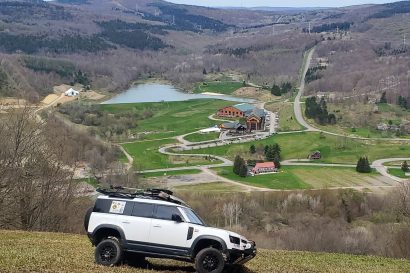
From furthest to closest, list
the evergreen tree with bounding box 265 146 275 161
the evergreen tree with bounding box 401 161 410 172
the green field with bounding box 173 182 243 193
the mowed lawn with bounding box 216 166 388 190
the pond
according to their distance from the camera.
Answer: the pond
the evergreen tree with bounding box 265 146 275 161
the evergreen tree with bounding box 401 161 410 172
the mowed lawn with bounding box 216 166 388 190
the green field with bounding box 173 182 243 193

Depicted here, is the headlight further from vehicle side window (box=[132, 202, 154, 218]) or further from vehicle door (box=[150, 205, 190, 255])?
vehicle side window (box=[132, 202, 154, 218])

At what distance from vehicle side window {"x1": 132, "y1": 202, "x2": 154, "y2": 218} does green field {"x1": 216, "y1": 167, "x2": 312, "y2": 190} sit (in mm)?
43262

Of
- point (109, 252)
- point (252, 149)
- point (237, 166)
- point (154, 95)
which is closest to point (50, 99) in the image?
point (154, 95)

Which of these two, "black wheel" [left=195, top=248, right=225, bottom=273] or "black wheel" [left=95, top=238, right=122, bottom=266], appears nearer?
"black wheel" [left=195, top=248, right=225, bottom=273]

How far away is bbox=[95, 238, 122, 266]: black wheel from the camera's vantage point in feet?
38.0

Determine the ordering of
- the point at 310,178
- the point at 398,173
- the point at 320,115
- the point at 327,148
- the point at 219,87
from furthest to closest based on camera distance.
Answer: the point at 219,87
the point at 320,115
the point at 327,148
the point at 398,173
the point at 310,178

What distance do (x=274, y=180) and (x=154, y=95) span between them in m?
80.3

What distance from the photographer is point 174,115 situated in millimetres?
100125

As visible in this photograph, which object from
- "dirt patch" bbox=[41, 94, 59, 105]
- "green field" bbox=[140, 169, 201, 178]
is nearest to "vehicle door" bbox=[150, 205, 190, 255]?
"green field" bbox=[140, 169, 201, 178]

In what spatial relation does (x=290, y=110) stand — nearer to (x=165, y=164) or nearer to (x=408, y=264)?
(x=165, y=164)

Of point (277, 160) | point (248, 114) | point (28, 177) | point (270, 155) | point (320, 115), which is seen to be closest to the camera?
point (28, 177)

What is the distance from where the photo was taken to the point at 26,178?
77.6 ft

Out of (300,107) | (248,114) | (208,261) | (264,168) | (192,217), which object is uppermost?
(192,217)

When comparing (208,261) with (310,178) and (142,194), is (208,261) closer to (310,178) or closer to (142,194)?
(142,194)
